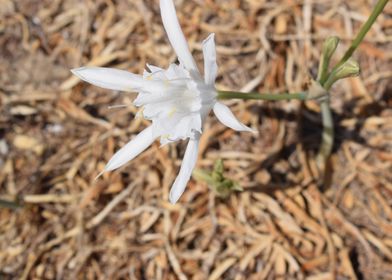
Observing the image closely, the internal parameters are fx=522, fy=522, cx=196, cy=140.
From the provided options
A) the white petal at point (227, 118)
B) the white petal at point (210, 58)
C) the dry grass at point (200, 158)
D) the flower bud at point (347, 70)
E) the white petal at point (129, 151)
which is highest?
the flower bud at point (347, 70)

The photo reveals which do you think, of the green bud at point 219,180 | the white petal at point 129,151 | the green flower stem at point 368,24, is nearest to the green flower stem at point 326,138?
the green flower stem at point 368,24

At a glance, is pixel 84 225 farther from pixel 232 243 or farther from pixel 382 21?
pixel 382 21

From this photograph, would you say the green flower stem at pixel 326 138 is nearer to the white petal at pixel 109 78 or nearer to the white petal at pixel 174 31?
the white petal at pixel 174 31

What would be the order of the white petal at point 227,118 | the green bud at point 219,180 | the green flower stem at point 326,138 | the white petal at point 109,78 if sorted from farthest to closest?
1. the green flower stem at point 326,138
2. the green bud at point 219,180
3. the white petal at point 109,78
4. the white petal at point 227,118

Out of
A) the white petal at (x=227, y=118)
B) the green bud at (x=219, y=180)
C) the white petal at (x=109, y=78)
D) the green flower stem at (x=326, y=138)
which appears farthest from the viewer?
the green flower stem at (x=326, y=138)

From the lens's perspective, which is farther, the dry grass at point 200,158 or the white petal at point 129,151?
the dry grass at point 200,158

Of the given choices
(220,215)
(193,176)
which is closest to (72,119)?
(193,176)

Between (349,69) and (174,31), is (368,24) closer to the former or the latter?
(349,69)
